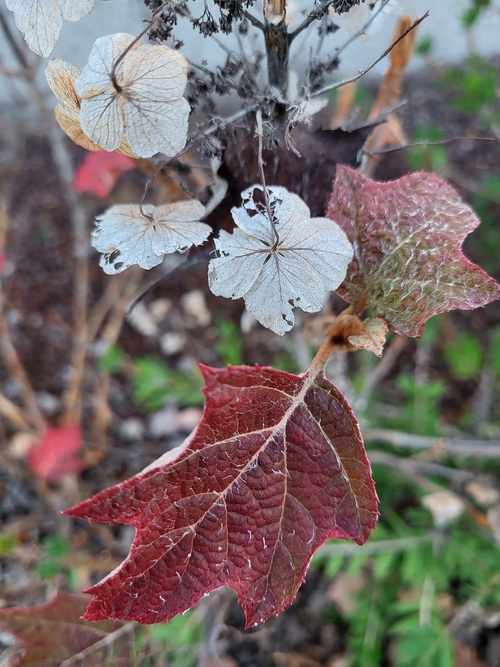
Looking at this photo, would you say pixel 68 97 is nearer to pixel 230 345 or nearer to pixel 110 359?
pixel 230 345

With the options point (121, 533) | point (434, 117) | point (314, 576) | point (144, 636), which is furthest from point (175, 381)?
point (434, 117)

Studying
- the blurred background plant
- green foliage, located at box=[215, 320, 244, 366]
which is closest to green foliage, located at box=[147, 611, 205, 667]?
the blurred background plant

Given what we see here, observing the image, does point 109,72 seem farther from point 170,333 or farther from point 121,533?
point 170,333

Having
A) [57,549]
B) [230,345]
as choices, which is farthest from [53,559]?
[230,345]

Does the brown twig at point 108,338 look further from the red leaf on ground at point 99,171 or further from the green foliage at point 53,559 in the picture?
the red leaf on ground at point 99,171

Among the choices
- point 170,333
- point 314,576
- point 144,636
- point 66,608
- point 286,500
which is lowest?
point 314,576

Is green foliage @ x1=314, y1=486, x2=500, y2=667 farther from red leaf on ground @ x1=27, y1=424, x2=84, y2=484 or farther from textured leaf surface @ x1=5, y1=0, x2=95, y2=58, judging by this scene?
textured leaf surface @ x1=5, y1=0, x2=95, y2=58
